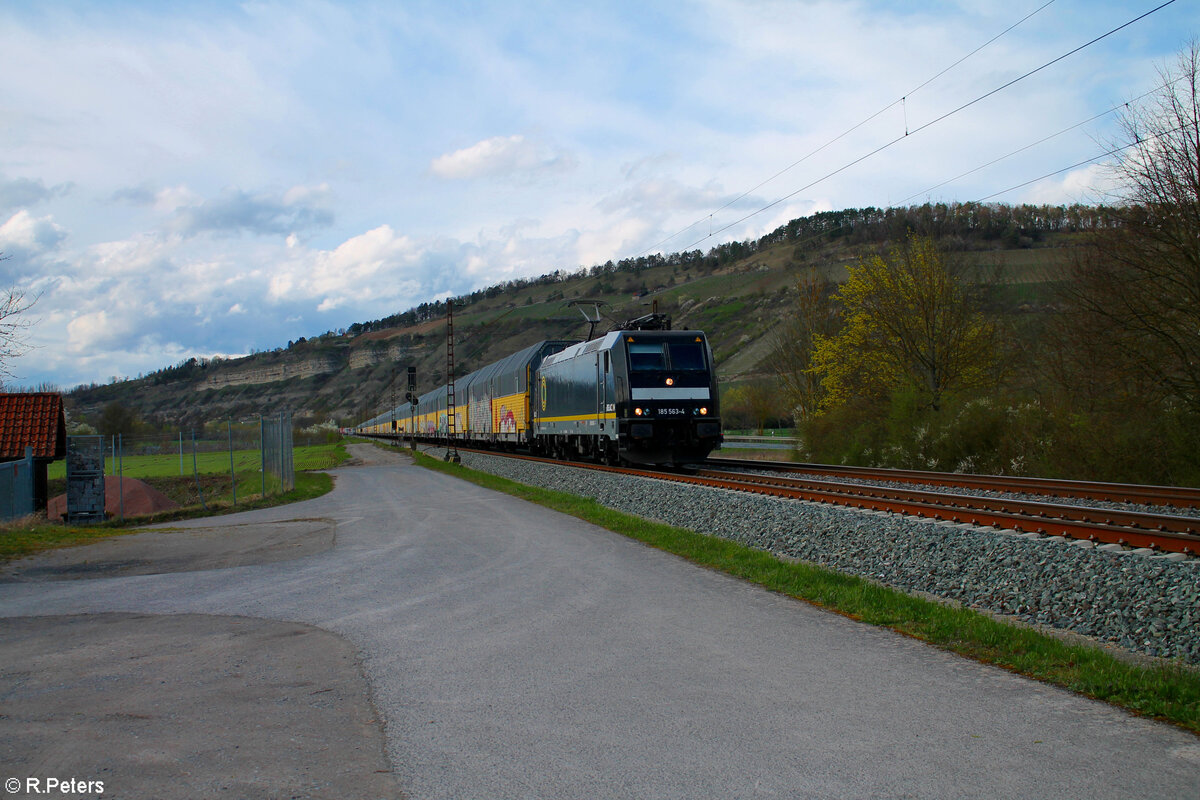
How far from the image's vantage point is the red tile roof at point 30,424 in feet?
86.9

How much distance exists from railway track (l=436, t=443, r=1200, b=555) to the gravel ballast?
70 centimetres

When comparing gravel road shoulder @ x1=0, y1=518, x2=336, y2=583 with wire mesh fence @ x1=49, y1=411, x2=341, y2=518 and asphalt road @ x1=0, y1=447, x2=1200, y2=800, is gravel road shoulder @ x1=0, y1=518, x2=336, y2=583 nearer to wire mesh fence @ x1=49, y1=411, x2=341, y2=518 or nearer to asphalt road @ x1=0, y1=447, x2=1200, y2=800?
asphalt road @ x1=0, y1=447, x2=1200, y2=800

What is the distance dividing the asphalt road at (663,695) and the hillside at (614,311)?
1721cm

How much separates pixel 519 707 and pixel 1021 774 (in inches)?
109

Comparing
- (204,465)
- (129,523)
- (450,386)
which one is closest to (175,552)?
(129,523)

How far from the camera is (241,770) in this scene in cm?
407

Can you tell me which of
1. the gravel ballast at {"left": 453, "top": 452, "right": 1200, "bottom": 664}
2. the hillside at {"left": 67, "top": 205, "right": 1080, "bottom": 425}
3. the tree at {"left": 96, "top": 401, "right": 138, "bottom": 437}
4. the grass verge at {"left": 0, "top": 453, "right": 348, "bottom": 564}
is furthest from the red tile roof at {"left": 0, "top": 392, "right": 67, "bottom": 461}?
the tree at {"left": 96, "top": 401, "right": 138, "bottom": 437}

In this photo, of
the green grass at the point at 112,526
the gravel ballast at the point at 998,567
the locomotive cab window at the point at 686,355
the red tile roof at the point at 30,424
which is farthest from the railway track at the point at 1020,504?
the red tile roof at the point at 30,424

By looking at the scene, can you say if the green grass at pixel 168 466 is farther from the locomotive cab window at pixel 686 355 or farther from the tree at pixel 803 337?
the locomotive cab window at pixel 686 355

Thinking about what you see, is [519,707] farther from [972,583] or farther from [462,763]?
[972,583]

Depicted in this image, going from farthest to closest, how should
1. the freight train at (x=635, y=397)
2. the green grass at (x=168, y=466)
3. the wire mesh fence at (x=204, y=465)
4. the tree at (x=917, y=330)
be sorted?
the green grass at (x=168, y=466) → the tree at (x=917, y=330) → the wire mesh fence at (x=204, y=465) → the freight train at (x=635, y=397)

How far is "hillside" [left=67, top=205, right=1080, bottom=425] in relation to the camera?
112 ft

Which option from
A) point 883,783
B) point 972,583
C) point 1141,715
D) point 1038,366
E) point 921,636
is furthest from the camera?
point 1038,366

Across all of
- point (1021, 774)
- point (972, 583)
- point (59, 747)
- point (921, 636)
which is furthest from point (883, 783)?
point (972, 583)
